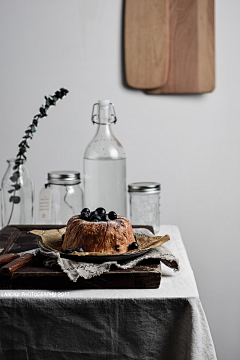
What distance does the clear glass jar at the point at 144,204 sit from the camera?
1.30 metres

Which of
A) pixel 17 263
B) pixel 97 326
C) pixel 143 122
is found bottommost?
pixel 97 326

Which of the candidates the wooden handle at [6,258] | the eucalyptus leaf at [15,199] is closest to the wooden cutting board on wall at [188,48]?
the eucalyptus leaf at [15,199]

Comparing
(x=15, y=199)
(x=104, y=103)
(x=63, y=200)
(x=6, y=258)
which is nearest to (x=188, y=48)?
(x=104, y=103)

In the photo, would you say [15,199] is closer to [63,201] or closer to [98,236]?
[63,201]

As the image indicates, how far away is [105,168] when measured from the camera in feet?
4.30

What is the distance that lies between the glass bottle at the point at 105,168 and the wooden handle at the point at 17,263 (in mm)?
472

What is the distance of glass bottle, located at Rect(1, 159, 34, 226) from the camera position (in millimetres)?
1287

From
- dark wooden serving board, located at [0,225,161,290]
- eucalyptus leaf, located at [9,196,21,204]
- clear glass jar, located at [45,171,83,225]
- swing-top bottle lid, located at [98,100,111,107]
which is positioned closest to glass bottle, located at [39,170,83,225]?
clear glass jar, located at [45,171,83,225]

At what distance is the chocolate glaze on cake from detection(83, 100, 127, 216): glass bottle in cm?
42

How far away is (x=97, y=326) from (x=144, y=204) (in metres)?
0.63

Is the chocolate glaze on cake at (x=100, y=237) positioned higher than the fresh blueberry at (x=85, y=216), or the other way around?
the fresh blueberry at (x=85, y=216)

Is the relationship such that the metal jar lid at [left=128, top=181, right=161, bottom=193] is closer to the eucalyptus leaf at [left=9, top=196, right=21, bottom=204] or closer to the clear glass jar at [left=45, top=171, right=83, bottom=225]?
the clear glass jar at [left=45, top=171, right=83, bottom=225]

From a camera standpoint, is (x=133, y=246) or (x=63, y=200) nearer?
(x=133, y=246)

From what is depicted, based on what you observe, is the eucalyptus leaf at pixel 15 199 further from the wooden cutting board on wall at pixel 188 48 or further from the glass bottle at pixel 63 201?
the wooden cutting board on wall at pixel 188 48
